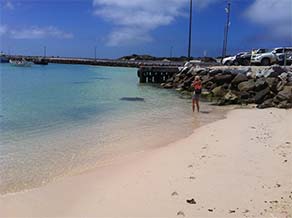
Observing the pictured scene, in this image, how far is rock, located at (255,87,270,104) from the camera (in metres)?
19.8

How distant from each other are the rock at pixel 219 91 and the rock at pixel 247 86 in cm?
133

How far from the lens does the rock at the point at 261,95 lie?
1981cm

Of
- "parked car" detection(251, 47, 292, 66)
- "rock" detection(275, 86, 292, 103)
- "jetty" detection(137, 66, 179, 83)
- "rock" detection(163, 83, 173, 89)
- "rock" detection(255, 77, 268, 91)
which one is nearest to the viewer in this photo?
"rock" detection(275, 86, 292, 103)

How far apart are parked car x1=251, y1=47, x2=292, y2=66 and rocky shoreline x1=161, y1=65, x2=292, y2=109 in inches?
192

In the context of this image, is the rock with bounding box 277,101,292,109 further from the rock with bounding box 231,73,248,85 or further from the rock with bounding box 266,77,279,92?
the rock with bounding box 231,73,248,85

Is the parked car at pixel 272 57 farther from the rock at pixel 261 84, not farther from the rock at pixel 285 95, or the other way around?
the rock at pixel 285 95

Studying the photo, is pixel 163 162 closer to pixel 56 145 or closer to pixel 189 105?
pixel 56 145

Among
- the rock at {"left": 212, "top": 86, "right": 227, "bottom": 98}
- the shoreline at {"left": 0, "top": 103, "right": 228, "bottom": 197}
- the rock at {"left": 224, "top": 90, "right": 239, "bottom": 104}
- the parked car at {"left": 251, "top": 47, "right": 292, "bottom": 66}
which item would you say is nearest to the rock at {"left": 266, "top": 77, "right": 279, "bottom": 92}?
the rock at {"left": 224, "top": 90, "right": 239, "bottom": 104}

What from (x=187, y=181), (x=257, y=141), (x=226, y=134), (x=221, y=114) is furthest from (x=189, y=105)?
(x=187, y=181)

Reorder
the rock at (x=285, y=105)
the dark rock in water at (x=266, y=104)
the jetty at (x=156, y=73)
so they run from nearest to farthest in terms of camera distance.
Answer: the rock at (x=285, y=105) → the dark rock in water at (x=266, y=104) → the jetty at (x=156, y=73)

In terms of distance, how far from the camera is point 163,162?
8078 millimetres

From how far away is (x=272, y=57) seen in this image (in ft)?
105

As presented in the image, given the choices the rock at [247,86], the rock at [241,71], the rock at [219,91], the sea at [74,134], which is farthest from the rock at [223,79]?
the sea at [74,134]

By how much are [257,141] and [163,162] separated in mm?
2893
